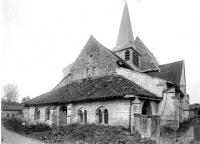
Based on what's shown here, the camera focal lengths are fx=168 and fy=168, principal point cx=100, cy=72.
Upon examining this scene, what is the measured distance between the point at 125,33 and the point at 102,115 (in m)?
18.0

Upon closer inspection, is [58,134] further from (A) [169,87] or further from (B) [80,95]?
(A) [169,87]

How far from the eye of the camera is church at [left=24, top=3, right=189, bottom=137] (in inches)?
546

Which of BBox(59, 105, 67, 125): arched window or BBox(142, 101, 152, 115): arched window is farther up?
BBox(142, 101, 152, 115): arched window

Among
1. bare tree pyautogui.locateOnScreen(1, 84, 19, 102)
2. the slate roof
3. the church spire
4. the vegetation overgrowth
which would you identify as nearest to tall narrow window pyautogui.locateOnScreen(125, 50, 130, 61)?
the church spire

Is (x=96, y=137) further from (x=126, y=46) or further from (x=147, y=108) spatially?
(x=126, y=46)

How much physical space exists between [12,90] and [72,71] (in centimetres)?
5262

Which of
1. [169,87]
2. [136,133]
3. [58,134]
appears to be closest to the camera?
[136,133]

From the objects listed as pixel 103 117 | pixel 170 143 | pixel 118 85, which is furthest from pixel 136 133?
pixel 118 85

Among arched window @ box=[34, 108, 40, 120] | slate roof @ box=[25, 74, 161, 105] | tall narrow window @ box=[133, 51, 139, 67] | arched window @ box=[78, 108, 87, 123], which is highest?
tall narrow window @ box=[133, 51, 139, 67]

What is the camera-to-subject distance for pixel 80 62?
23203 millimetres

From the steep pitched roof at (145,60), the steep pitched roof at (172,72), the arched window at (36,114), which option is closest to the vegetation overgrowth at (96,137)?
the arched window at (36,114)

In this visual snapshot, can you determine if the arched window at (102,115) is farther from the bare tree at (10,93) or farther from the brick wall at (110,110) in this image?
the bare tree at (10,93)

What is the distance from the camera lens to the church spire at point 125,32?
2864cm

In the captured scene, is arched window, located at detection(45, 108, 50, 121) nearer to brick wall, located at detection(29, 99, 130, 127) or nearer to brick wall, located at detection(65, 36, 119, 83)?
brick wall, located at detection(29, 99, 130, 127)
